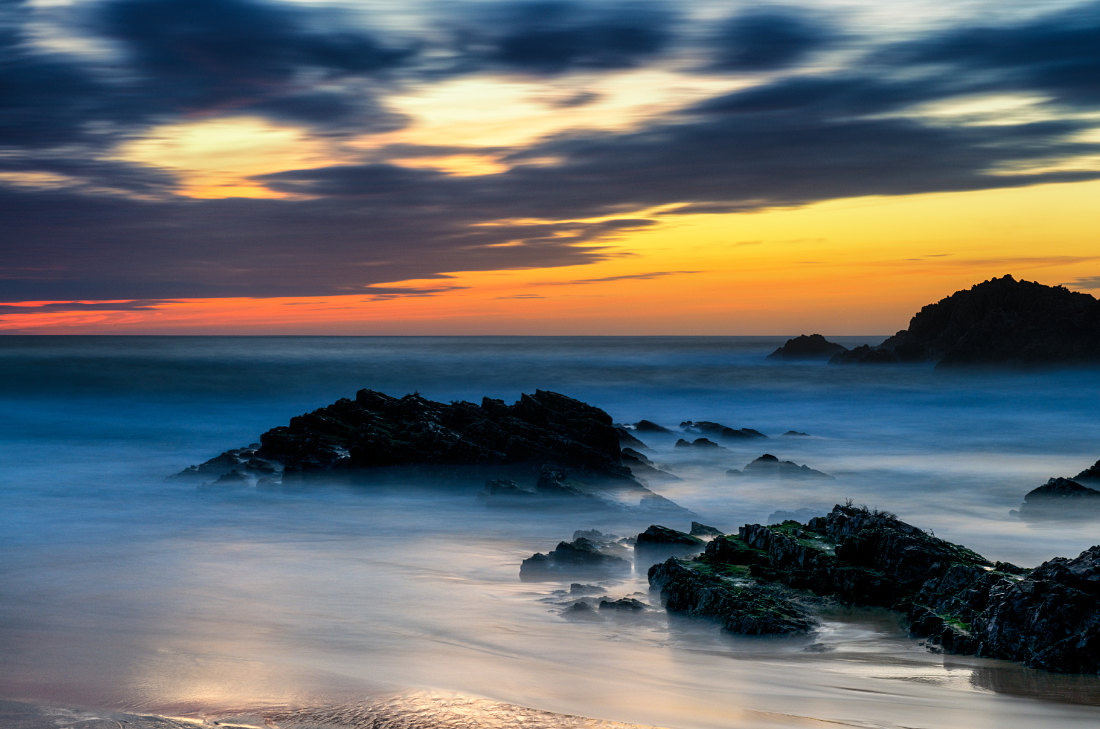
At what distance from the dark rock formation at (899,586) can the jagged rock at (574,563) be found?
1493 mm

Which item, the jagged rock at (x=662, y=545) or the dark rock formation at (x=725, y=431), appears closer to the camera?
the jagged rock at (x=662, y=545)

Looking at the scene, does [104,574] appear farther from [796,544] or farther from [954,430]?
[954,430]

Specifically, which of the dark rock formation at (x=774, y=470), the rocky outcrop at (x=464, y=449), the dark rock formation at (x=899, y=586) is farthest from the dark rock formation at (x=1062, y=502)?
the dark rock formation at (x=899, y=586)

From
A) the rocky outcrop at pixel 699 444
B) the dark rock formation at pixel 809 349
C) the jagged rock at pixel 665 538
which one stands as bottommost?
the jagged rock at pixel 665 538

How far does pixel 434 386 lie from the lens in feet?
226

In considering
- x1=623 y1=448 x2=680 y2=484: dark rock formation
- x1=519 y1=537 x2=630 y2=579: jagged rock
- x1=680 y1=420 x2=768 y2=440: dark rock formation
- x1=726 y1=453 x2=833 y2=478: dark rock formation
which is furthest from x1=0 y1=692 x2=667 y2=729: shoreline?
x1=680 y1=420 x2=768 y2=440: dark rock formation

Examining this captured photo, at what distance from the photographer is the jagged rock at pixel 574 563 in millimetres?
13984

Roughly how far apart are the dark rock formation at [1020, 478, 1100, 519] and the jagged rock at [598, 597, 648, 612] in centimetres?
1099

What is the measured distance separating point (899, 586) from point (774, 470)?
581 inches

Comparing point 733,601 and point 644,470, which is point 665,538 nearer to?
point 733,601

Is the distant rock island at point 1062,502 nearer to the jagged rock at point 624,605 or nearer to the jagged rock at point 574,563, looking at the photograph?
the jagged rock at point 574,563

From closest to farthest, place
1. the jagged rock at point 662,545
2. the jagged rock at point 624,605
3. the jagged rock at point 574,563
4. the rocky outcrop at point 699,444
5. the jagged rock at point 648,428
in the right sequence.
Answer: the jagged rock at point 624,605 → the jagged rock at point 574,563 → the jagged rock at point 662,545 → the rocky outcrop at point 699,444 → the jagged rock at point 648,428

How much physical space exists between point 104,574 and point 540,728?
10495 mm

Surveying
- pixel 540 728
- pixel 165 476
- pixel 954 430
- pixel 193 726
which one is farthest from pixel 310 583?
pixel 954 430
